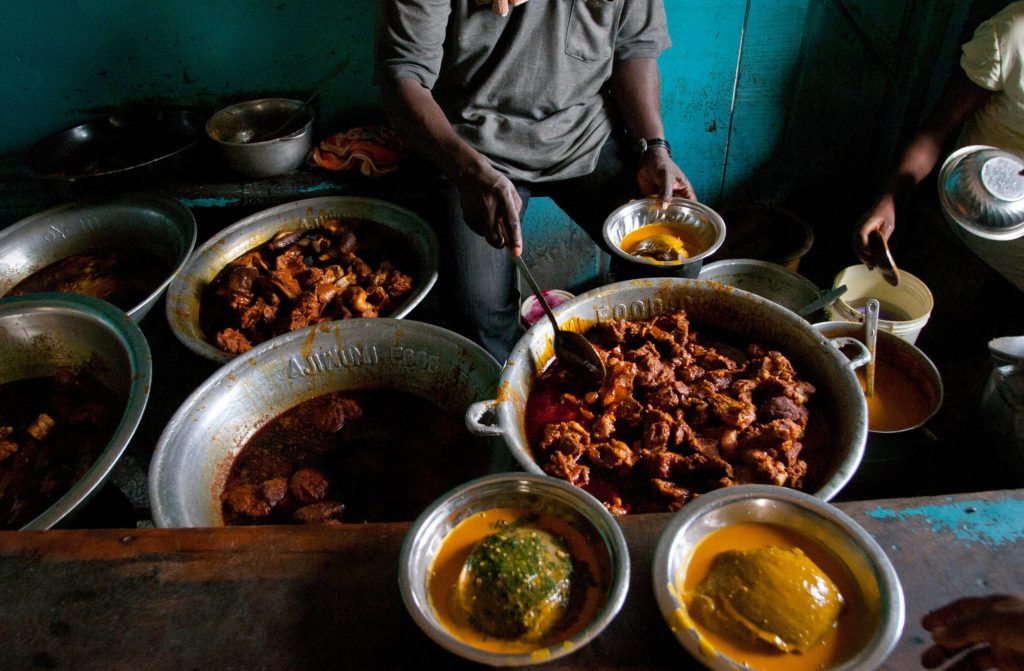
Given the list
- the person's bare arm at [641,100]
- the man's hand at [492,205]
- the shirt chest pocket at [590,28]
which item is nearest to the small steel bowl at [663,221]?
the person's bare arm at [641,100]

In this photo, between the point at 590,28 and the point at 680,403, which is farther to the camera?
the point at 590,28

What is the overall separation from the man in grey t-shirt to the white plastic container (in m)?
1.10

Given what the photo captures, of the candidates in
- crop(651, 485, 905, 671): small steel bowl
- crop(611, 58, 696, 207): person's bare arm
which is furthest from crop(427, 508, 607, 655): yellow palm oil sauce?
crop(611, 58, 696, 207): person's bare arm

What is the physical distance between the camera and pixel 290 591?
3.83ft

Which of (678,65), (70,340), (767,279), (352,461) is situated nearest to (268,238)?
(70,340)

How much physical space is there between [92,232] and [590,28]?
108 inches

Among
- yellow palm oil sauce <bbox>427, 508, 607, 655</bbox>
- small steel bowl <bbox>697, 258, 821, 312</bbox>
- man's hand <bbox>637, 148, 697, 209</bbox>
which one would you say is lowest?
small steel bowl <bbox>697, 258, 821, 312</bbox>

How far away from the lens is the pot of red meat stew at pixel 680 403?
1756 millimetres

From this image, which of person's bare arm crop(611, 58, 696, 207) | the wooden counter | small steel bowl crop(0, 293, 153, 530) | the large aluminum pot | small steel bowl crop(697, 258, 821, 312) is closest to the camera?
the wooden counter

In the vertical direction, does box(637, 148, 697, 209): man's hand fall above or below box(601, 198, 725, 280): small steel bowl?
above

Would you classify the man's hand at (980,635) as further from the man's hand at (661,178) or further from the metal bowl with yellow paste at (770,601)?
the man's hand at (661,178)

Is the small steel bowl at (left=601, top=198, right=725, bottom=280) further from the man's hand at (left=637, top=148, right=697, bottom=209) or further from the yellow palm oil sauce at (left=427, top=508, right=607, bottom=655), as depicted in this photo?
the yellow palm oil sauce at (left=427, top=508, right=607, bottom=655)

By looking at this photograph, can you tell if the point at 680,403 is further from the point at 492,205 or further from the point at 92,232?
the point at 92,232

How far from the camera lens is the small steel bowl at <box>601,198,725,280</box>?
2479mm
